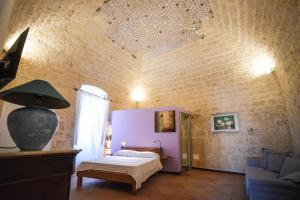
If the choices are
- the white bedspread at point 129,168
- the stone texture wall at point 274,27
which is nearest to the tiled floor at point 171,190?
the white bedspread at point 129,168

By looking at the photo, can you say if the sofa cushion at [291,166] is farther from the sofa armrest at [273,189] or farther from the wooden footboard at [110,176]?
the wooden footboard at [110,176]

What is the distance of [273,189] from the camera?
184 centimetres

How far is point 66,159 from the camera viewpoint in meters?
1.11

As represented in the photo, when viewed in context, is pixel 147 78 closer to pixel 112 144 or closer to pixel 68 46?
pixel 112 144

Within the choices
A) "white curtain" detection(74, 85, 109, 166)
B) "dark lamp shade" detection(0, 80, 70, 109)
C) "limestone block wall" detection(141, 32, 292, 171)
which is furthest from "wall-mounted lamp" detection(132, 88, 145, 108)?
"dark lamp shade" detection(0, 80, 70, 109)

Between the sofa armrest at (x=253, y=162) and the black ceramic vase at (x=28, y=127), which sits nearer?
the black ceramic vase at (x=28, y=127)

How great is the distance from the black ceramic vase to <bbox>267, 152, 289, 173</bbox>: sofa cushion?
373 centimetres

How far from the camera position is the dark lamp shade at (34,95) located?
3.84ft

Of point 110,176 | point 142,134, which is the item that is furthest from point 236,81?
point 110,176

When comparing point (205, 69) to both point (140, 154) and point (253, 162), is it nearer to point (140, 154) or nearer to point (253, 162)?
point (253, 162)

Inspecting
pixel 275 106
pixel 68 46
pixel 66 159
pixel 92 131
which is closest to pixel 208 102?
pixel 275 106

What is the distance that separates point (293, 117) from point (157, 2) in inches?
143

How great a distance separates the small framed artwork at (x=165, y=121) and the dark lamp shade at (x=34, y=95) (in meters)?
3.74

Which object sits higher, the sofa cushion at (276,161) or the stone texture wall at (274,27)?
the stone texture wall at (274,27)
